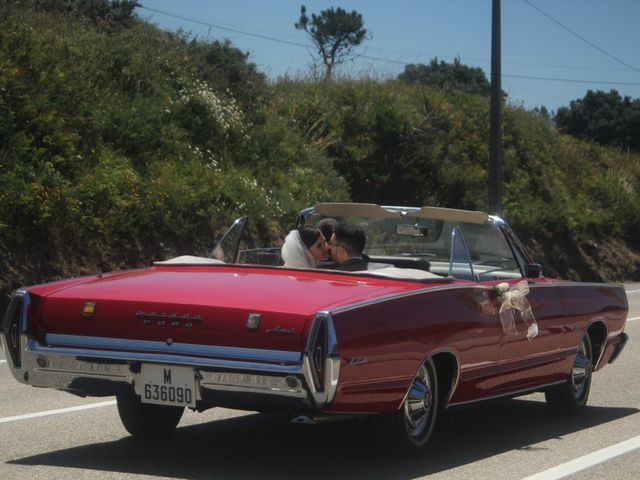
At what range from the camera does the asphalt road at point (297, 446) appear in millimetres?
6371

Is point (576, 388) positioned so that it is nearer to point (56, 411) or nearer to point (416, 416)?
point (416, 416)

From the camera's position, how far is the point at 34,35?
22.2 m

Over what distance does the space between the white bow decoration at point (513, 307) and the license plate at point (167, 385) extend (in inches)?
91.1

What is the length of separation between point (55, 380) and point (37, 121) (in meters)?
13.6

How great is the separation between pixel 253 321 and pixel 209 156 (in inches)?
717

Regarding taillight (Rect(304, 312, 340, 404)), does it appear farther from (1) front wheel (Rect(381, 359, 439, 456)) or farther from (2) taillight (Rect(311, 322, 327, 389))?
(1) front wheel (Rect(381, 359, 439, 456))

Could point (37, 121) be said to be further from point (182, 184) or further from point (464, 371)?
point (464, 371)

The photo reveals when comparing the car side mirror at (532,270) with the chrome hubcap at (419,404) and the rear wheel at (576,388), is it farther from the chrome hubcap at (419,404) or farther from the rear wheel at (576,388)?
the chrome hubcap at (419,404)

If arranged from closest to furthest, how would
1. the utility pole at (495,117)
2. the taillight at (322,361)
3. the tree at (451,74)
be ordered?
the taillight at (322,361) < the utility pole at (495,117) < the tree at (451,74)

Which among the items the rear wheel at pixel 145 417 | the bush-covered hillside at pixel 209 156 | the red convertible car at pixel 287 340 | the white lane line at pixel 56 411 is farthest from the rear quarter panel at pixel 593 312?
the bush-covered hillside at pixel 209 156

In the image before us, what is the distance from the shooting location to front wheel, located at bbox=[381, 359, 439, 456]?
21.2ft

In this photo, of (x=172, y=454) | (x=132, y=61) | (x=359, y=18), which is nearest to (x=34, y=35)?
(x=132, y=61)

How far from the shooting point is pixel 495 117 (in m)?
25.5

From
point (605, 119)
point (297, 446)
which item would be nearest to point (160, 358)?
point (297, 446)
